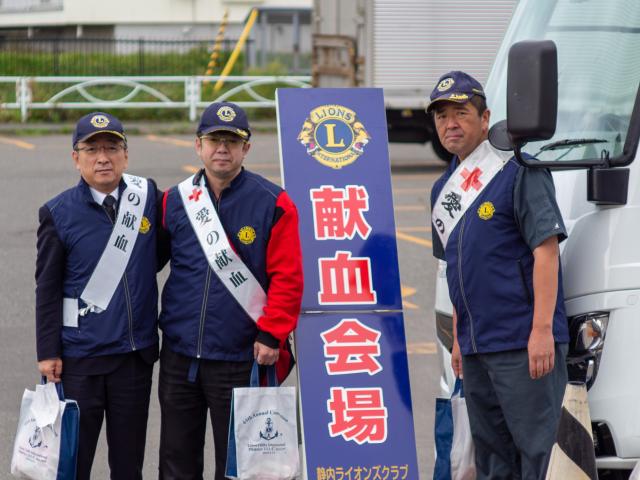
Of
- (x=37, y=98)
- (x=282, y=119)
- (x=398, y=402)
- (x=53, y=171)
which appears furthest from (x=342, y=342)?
(x=37, y=98)

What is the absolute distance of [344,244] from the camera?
17.1 ft

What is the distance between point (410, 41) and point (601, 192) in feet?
38.8

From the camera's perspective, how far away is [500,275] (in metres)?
4.36

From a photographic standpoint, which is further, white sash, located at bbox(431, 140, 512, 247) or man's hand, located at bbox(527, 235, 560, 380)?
white sash, located at bbox(431, 140, 512, 247)

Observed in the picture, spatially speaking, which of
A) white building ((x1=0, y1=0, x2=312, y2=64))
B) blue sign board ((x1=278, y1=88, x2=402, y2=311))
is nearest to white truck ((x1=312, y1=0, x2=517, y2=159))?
blue sign board ((x1=278, y1=88, x2=402, y2=311))

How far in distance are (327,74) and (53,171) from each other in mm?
4067

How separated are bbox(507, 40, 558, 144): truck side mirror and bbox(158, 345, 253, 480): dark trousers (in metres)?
1.54

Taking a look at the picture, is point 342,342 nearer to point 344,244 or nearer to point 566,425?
point 344,244

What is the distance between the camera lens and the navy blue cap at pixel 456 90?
14.7ft

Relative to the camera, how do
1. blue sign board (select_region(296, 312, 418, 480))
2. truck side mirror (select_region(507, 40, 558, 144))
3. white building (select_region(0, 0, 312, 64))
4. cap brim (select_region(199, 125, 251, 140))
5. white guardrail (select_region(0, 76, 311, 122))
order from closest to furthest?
truck side mirror (select_region(507, 40, 558, 144)) → cap brim (select_region(199, 125, 251, 140)) → blue sign board (select_region(296, 312, 418, 480)) → white guardrail (select_region(0, 76, 311, 122)) → white building (select_region(0, 0, 312, 64))

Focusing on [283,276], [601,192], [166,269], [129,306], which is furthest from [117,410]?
[166,269]

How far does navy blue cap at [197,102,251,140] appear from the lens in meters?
4.71

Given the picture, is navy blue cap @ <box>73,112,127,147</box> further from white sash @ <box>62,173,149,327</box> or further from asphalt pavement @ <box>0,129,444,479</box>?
asphalt pavement @ <box>0,129,444,479</box>

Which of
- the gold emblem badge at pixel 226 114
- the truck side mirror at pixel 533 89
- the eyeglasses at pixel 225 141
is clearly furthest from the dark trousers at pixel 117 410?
the truck side mirror at pixel 533 89
